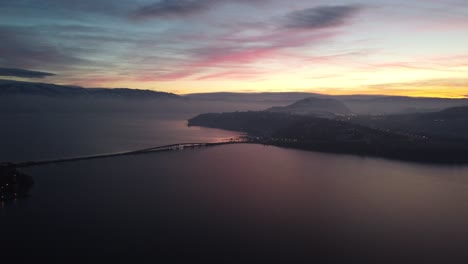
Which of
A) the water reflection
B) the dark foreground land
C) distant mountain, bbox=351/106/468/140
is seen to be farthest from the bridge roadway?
distant mountain, bbox=351/106/468/140

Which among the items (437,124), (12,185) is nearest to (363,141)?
(437,124)

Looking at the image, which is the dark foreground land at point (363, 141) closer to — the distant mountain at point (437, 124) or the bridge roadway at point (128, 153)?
the bridge roadway at point (128, 153)

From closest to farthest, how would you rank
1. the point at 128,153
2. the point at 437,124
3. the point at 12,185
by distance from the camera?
the point at 12,185 → the point at 128,153 → the point at 437,124

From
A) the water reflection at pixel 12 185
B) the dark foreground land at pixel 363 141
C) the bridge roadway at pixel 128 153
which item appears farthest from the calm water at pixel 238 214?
the dark foreground land at pixel 363 141

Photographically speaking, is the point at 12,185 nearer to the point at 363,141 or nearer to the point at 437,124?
the point at 363,141

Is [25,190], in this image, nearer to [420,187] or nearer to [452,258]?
[452,258]

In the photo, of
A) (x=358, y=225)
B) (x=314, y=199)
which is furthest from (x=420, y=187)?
(x=358, y=225)

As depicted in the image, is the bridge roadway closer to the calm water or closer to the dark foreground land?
the calm water

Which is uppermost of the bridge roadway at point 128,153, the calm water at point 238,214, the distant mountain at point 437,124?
the distant mountain at point 437,124
